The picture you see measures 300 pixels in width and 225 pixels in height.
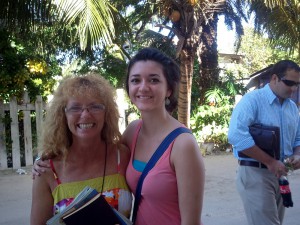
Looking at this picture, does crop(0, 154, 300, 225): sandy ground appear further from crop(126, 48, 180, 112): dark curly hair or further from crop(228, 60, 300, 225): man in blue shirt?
crop(126, 48, 180, 112): dark curly hair

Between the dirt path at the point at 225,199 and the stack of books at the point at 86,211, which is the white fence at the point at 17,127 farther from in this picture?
the stack of books at the point at 86,211

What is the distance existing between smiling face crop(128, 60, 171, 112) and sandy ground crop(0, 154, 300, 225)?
315 centimetres

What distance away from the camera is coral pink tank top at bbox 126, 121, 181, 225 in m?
1.89

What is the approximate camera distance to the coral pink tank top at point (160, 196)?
1.89 metres

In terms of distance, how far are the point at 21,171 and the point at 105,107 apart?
558 centimetres

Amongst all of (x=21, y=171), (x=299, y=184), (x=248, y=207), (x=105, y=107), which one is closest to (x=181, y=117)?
(x=299, y=184)

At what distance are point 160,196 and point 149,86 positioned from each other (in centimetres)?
60

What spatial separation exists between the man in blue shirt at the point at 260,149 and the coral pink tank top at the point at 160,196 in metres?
1.41

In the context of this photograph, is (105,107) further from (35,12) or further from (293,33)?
(293,33)

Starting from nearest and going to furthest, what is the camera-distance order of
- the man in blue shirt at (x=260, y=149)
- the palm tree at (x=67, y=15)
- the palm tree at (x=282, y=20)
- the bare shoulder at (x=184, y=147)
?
the bare shoulder at (x=184, y=147) < the man in blue shirt at (x=260, y=149) < the palm tree at (x=67, y=15) < the palm tree at (x=282, y=20)

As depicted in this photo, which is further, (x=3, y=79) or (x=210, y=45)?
(x=210, y=45)

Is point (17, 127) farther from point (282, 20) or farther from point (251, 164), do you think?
point (282, 20)

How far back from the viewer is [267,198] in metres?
3.14

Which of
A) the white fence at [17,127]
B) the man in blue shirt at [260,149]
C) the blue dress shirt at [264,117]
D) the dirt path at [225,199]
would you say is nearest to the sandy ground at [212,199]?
the dirt path at [225,199]
